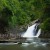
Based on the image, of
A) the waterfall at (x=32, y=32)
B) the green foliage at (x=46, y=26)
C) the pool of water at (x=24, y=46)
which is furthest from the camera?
the waterfall at (x=32, y=32)

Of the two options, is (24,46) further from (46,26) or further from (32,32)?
(32,32)

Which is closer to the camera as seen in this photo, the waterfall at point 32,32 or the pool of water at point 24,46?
the pool of water at point 24,46

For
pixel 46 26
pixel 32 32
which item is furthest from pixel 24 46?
pixel 32 32

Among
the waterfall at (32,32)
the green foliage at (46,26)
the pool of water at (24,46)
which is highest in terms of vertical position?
the pool of water at (24,46)

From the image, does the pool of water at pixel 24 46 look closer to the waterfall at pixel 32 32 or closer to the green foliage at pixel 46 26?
the green foliage at pixel 46 26

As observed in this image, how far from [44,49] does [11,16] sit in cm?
3179

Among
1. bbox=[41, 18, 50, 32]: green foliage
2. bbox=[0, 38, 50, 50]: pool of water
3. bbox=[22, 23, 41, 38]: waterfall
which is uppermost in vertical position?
bbox=[0, 38, 50, 50]: pool of water

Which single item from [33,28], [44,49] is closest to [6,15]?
[33,28]

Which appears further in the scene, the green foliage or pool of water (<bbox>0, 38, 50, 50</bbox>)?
the green foliage

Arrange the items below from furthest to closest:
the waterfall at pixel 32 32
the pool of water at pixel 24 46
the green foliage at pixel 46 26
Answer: the waterfall at pixel 32 32 < the green foliage at pixel 46 26 < the pool of water at pixel 24 46

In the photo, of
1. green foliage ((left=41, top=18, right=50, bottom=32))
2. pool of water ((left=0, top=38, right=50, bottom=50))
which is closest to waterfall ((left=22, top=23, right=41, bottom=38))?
green foliage ((left=41, top=18, right=50, bottom=32))

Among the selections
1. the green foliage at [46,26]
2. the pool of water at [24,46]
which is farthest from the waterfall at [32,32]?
the pool of water at [24,46]

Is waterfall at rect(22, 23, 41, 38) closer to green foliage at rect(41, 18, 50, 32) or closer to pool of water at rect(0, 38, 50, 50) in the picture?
green foliage at rect(41, 18, 50, 32)

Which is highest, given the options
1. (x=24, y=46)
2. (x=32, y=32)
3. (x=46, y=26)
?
(x=24, y=46)
